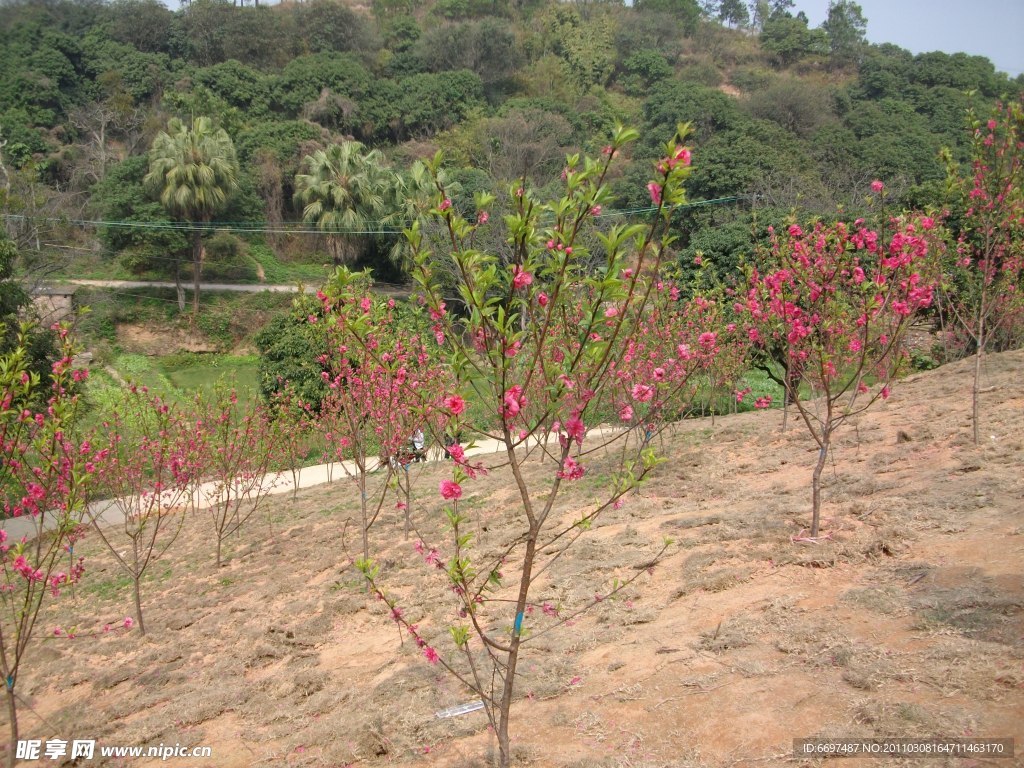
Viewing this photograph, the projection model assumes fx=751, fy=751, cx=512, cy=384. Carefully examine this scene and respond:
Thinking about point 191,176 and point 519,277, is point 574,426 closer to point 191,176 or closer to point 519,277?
point 519,277

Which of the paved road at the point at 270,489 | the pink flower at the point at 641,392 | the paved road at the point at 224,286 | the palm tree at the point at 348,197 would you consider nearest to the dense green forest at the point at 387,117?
the palm tree at the point at 348,197

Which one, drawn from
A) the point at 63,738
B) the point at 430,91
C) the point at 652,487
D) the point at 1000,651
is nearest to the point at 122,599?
the point at 63,738

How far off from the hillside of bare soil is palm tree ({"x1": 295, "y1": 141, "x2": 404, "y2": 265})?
732 inches

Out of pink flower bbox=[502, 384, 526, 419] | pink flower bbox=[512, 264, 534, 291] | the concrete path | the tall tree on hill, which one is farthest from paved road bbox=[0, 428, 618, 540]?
the tall tree on hill

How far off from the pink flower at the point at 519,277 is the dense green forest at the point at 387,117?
52.3ft

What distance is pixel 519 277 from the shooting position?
270 centimetres

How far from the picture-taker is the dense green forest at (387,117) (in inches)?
1021

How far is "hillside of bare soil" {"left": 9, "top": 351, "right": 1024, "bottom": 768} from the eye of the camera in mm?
3623

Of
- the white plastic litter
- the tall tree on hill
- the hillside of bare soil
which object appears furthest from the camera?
the tall tree on hill

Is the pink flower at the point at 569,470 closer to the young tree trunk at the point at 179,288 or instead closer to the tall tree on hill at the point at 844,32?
the young tree trunk at the point at 179,288

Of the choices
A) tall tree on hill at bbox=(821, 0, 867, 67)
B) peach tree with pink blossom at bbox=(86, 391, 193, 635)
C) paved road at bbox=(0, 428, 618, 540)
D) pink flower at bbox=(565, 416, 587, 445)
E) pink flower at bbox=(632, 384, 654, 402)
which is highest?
tall tree on hill at bbox=(821, 0, 867, 67)

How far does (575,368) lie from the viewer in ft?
10.0

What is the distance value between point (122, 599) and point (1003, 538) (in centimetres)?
812

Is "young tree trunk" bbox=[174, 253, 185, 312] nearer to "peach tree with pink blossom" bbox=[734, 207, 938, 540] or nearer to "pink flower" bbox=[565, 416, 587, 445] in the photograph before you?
"peach tree with pink blossom" bbox=[734, 207, 938, 540]
